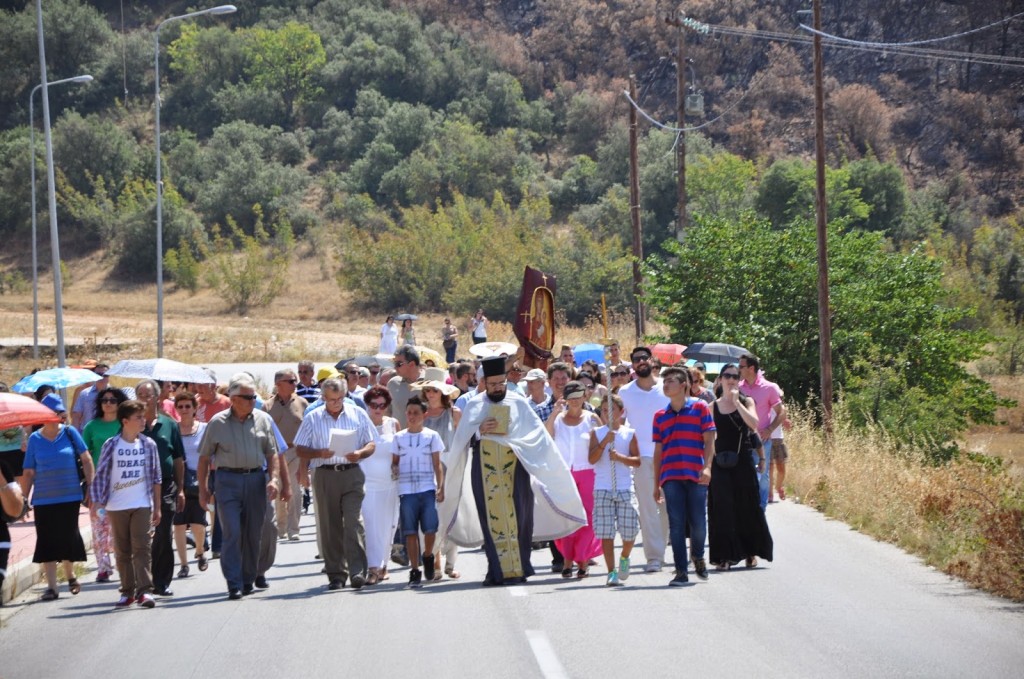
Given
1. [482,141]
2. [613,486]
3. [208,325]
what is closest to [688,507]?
[613,486]

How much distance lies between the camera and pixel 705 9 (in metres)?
100

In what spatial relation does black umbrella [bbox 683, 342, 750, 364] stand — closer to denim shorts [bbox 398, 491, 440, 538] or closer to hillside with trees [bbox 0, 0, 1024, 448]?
denim shorts [bbox 398, 491, 440, 538]

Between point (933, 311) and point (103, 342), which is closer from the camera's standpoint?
point (933, 311)

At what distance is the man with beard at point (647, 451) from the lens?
44.2 feet

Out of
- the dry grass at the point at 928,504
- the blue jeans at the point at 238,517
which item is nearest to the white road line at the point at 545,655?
the blue jeans at the point at 238,517

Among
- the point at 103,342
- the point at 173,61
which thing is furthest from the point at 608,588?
the point at 173,61

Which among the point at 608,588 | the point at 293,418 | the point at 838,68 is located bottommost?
the point at 608,588

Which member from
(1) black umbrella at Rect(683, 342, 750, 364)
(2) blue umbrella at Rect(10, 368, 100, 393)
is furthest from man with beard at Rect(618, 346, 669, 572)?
(1) black umbrella at Rect(683, 342, 750, 364)

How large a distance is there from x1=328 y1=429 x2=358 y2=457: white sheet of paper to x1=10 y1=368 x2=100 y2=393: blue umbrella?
6930 millimetres

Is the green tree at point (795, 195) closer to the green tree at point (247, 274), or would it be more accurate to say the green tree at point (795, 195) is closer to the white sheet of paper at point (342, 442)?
the green tree at point (247, 274)

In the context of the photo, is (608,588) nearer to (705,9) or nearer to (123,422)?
(123,422)

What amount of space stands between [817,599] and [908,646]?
202cm


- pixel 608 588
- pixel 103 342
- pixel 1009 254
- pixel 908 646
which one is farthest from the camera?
pixel 1009 254

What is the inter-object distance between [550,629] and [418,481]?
298cm
